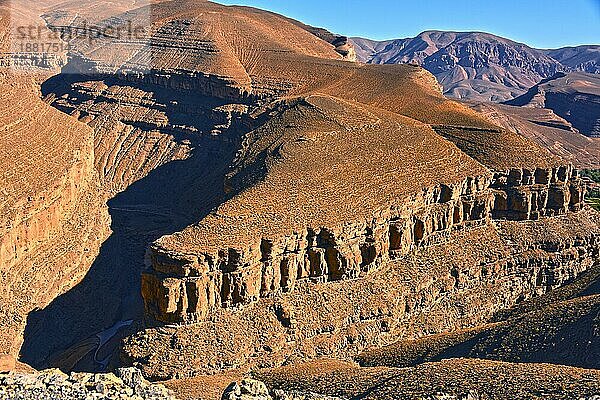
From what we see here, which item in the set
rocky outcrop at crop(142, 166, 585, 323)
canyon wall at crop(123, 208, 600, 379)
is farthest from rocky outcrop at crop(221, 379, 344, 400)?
rocky outcrop at crop(142, 166, 585, 323)

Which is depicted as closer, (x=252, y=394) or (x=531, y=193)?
(x=252, y=394)

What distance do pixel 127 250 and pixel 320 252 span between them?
86.5ft

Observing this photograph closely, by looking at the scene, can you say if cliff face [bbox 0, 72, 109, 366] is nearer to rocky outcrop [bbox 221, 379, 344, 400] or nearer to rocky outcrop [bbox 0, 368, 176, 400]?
rocky outcrop [bbox 0, 368, 176, 400]

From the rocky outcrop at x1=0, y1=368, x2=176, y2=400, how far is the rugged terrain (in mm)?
9879

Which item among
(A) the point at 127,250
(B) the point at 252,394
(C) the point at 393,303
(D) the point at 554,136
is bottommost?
(A) the point at 127,250

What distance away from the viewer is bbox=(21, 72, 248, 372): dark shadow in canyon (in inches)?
1810

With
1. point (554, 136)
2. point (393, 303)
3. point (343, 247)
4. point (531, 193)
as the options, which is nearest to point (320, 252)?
point (343, 247)

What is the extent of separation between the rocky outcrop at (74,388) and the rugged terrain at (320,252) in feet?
32.4

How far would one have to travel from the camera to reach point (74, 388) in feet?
66.8

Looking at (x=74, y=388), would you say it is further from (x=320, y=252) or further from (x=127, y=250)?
(x=127, y=250)

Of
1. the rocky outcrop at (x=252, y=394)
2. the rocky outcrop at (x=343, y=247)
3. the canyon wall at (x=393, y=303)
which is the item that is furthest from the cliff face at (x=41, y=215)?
the rocky outcrop at (x=252, y=394)

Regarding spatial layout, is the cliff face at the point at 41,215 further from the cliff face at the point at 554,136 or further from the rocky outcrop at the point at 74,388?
the cliff face at the point at 554,136

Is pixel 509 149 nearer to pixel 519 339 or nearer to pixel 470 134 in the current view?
→ pixel 470 134

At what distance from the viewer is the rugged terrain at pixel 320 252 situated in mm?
35188
